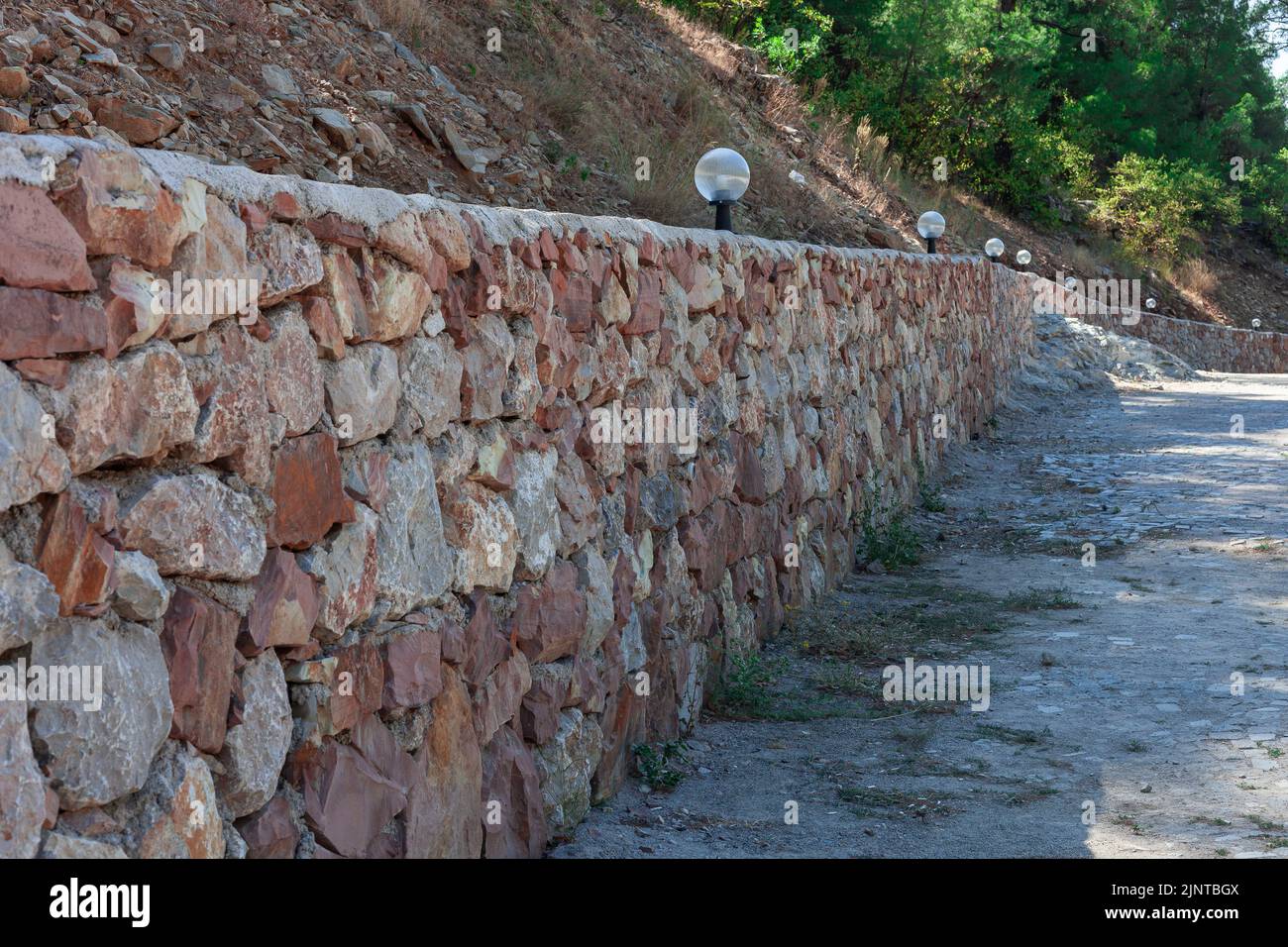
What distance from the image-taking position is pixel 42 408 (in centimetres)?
174

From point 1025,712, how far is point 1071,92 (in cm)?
2932

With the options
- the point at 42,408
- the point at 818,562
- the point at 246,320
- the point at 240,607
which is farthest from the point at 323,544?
the point at 818,562

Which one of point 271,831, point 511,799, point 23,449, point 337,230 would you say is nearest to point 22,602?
point 23,449

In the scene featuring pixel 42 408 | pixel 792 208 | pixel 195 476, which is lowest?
pixel 195 476

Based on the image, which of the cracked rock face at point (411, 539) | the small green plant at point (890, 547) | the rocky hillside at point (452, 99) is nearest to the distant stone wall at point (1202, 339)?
the rocky hillside at point (452, 99)

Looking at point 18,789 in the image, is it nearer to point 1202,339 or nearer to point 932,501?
point 932,501

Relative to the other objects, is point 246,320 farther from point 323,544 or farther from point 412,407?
point 412,407

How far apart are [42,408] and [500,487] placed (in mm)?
1666

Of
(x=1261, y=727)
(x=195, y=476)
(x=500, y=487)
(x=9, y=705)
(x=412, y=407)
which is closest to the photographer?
(x=9, y=705)

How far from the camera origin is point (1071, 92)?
30875 millimetres

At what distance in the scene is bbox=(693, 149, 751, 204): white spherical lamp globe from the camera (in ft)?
19.3

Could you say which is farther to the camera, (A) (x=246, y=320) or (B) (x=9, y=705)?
(A) (x=246, y=320)

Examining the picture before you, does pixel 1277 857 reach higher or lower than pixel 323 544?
lower

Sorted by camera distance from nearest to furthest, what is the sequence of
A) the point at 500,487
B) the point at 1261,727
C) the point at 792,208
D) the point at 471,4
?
the point at 500,487
the point at 1261,727
the point at 471,4
the point at 792,208
